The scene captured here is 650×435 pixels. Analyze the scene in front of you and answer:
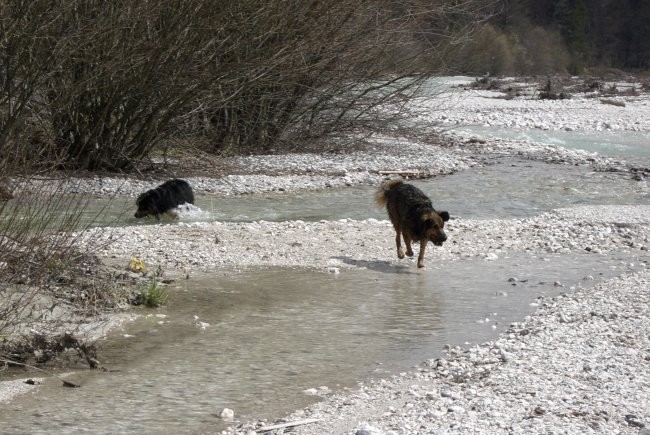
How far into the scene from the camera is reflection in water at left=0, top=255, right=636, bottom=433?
7.03 metres

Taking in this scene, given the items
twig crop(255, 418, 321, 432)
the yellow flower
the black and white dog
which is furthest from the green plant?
the black and white dog

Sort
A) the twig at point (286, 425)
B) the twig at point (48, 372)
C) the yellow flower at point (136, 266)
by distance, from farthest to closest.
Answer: the yellow flower at point (136, 266) < the twig at point (48, 372) < the twig at point (286, 425)

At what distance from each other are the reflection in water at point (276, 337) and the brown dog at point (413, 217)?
16.0 inches

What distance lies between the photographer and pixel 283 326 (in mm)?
9359

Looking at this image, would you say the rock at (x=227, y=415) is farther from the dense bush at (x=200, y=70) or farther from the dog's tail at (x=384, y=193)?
the dog's tail at (x=384, y=193)

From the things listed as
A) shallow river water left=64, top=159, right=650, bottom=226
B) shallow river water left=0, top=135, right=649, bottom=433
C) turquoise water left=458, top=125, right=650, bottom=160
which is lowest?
turquoise water left=458, top=125, right=650, bottom=160

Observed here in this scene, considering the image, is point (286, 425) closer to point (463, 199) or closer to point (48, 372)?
point (48, 372)

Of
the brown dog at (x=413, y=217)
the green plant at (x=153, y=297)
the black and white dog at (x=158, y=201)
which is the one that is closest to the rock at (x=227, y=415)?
the green plant at (x=153, y=297)

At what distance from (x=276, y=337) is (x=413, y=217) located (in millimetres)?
3563

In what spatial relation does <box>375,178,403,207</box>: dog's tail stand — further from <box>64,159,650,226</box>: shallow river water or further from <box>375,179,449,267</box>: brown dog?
<box>64,159,650,226</box>: shallow river water

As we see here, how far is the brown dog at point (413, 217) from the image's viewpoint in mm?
11852

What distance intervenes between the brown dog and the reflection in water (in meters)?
0.41

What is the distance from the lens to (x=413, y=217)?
12023 mm

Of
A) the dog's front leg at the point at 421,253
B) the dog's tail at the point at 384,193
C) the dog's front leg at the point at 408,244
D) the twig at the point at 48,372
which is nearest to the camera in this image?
the twig at the point at 48,372
